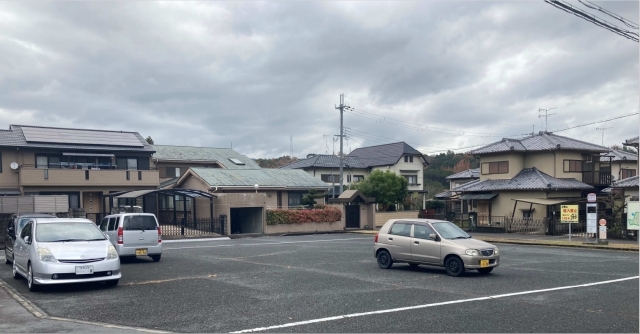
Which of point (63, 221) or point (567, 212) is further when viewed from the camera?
point (567, 212)

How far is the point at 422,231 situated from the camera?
1561 centimetres

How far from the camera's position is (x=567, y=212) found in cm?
2816

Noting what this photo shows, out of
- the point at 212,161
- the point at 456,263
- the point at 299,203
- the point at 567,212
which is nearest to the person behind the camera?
the point at 456,263

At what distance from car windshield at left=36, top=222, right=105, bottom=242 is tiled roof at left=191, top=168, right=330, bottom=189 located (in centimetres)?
2453

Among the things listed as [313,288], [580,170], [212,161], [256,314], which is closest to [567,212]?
[580,170]

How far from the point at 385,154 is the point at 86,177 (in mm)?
37529

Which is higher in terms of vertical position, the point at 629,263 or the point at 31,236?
the point at 31,236

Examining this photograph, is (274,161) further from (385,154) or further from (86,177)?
(86,177)

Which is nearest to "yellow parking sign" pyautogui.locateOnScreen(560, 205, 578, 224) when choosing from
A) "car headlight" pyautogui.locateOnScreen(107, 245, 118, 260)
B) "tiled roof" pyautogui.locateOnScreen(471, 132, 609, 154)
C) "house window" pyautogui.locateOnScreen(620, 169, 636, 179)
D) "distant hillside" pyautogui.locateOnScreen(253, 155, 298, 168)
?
"tiled roof" pyautogui.locateOnScreen(471, 132, 609, 154)

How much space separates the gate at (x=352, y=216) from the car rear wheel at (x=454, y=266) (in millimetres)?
25032

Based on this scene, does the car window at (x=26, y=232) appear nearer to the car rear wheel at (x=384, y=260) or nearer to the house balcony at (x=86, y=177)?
the car rear wheel at (x=384, y=260)

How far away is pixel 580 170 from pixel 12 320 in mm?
39883

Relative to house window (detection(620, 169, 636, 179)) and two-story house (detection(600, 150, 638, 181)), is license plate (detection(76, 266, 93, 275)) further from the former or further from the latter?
house window (detection(620, 169, 636, 179))

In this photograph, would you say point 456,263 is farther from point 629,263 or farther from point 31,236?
point 31,236
